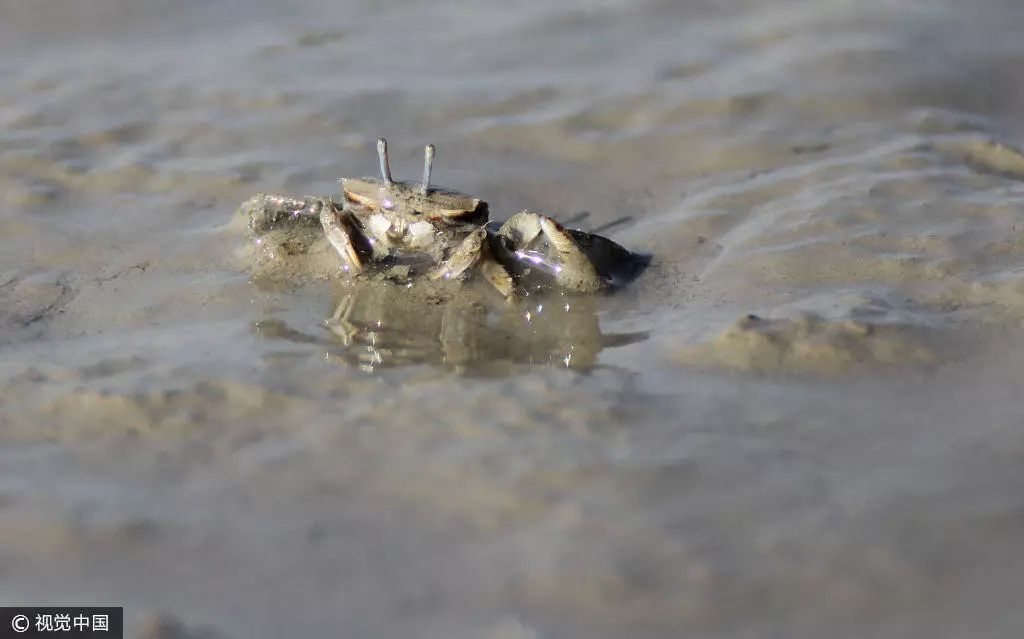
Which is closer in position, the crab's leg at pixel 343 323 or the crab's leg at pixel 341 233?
the crab's leg at pixel 343 323

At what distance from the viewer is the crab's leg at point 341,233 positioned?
5449mm

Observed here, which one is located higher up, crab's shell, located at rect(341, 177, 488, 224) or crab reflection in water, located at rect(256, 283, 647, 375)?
crab's shell, located at rect(341, 177, 488, 224)

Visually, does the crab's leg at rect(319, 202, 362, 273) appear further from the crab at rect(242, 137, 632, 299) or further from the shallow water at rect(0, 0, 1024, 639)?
the shallow water at rect(0, 0, 1024, 639)

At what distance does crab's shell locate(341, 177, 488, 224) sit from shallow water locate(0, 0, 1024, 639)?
1.33ft

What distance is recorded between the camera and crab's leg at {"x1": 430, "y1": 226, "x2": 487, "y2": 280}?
5.23m

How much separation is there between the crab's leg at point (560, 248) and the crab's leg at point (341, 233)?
69 centimetres

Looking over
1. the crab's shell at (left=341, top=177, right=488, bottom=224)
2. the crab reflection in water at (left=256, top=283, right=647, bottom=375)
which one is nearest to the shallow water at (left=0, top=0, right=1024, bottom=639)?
Result: the crab reflection in water at (left=256, top=283, right=647, bottom=375)

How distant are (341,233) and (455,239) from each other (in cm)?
52

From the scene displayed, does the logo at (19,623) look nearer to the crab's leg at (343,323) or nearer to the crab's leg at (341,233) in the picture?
the crab's leg at (343,323)

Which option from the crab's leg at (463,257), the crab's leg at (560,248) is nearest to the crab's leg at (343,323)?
the crab's leg at (463,257)

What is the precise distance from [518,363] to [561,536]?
1245 millimetres

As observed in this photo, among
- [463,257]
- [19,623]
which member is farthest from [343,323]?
A: [19,623]

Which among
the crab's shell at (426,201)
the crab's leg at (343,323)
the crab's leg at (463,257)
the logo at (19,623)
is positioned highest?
the crab's shell at (426,201)

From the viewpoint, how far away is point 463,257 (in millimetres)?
5293
